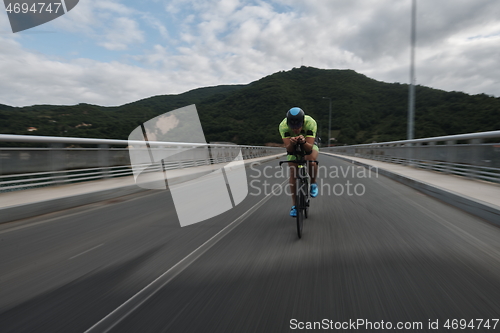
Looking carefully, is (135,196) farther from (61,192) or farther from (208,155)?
(208,155)

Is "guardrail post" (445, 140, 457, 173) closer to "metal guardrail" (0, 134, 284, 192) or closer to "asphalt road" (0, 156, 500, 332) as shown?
"asphalt road" (0, 156, 500, 332)

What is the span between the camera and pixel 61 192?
25.8 ft

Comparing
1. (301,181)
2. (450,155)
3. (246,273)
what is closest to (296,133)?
(301,181)

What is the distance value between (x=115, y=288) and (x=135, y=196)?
6.18 m

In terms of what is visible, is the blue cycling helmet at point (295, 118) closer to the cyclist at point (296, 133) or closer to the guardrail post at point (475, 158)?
the cyclist at point (296, 133)

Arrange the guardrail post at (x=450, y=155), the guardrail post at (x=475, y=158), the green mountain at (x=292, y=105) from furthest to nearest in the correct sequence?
the green mountain at (x=292, y=105), the guardrail post at (x=450, y=155), the guardrail post at (x=475, y=158)

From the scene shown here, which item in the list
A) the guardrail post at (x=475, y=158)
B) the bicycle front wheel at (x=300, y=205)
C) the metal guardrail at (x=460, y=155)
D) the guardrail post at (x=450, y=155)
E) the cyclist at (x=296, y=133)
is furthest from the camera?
the guardrail post at (x=450, y=155)

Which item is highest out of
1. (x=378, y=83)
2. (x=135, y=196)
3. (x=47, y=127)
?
(x=378, y=83)

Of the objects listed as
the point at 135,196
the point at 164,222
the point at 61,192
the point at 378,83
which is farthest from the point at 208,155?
the point at 378,83

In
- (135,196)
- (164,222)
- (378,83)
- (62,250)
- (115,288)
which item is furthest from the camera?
(378,83)

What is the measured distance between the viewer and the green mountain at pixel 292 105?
31.4 metres

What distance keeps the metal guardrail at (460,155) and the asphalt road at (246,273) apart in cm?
323

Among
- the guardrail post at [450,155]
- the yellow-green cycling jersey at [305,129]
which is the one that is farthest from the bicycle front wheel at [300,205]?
the guardrail post at [450,155]

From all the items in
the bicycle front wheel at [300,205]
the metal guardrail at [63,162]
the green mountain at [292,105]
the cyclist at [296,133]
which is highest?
the green mountain at [292,105]
